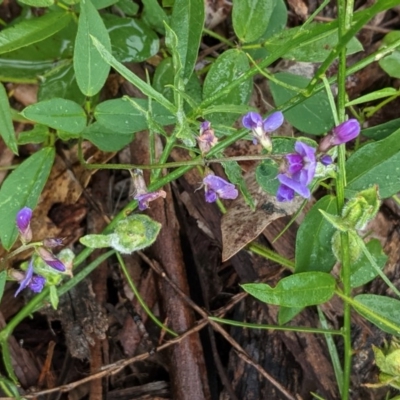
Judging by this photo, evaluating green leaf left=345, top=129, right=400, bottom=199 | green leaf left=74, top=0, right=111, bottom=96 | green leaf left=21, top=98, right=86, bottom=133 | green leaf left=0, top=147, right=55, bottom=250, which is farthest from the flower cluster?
green leaf left=345, top=129, right=400, bottom=199

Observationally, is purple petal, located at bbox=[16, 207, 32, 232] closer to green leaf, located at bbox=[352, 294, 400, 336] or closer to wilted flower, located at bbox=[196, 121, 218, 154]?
wilted flower, located at bbox=[196, 121, 218, 154]

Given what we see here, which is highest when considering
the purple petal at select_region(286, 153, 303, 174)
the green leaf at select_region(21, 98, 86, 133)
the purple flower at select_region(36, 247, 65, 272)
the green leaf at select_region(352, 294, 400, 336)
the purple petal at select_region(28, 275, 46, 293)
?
the green leaf at select_region(21, 98, 86, 133)

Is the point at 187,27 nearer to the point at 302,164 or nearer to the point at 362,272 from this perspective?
the point at 302,164

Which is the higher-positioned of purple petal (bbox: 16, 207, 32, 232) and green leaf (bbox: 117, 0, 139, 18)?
green leaf (bbox: 117, 0, 139, 18)

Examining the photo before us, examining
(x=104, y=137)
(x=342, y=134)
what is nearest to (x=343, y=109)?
(x=342, y=134)

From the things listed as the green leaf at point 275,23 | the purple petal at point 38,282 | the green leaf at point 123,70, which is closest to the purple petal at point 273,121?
the green leaf at point 123,70

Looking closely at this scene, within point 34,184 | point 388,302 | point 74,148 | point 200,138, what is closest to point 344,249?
point 388,302

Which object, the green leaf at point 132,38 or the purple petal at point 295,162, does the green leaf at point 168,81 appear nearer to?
the green leaf at point 132,38
